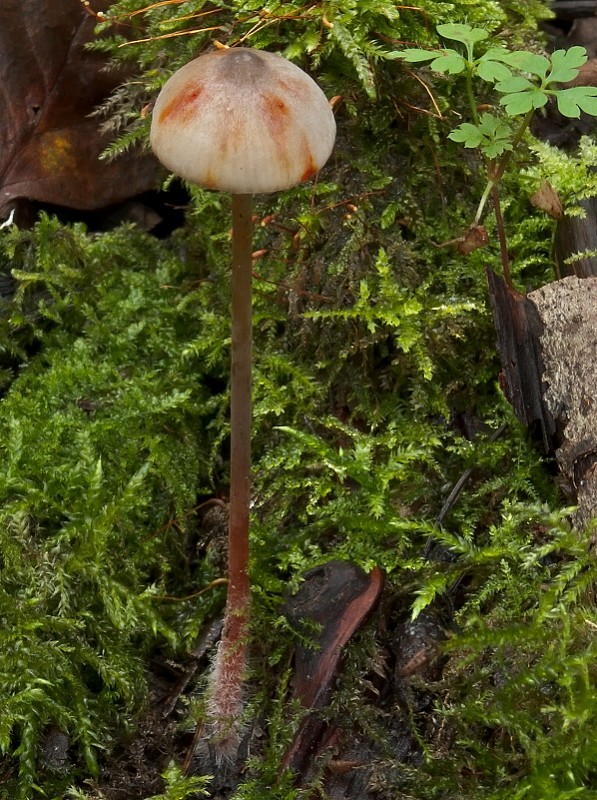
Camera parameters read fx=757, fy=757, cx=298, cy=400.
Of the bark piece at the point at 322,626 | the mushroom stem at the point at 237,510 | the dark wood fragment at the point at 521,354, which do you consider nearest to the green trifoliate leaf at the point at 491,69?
the dark wood fragment at the point at 521,354

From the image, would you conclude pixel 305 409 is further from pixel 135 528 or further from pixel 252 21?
pixel 252 21

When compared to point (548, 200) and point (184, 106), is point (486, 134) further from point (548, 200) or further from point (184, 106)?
point (184, 106)

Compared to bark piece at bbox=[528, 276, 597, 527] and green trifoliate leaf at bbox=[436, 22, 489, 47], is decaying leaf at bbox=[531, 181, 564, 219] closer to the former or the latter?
bark piece at bbox=[528, 276, 597, 527]

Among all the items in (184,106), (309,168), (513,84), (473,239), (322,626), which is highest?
(184,106)

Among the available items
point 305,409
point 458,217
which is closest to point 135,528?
point 305,409

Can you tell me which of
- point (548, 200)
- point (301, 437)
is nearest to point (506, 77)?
point (548, 200)

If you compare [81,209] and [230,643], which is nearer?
[230,643]

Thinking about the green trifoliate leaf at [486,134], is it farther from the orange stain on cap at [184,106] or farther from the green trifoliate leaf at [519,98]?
the orange stain on cap at [184,106]
